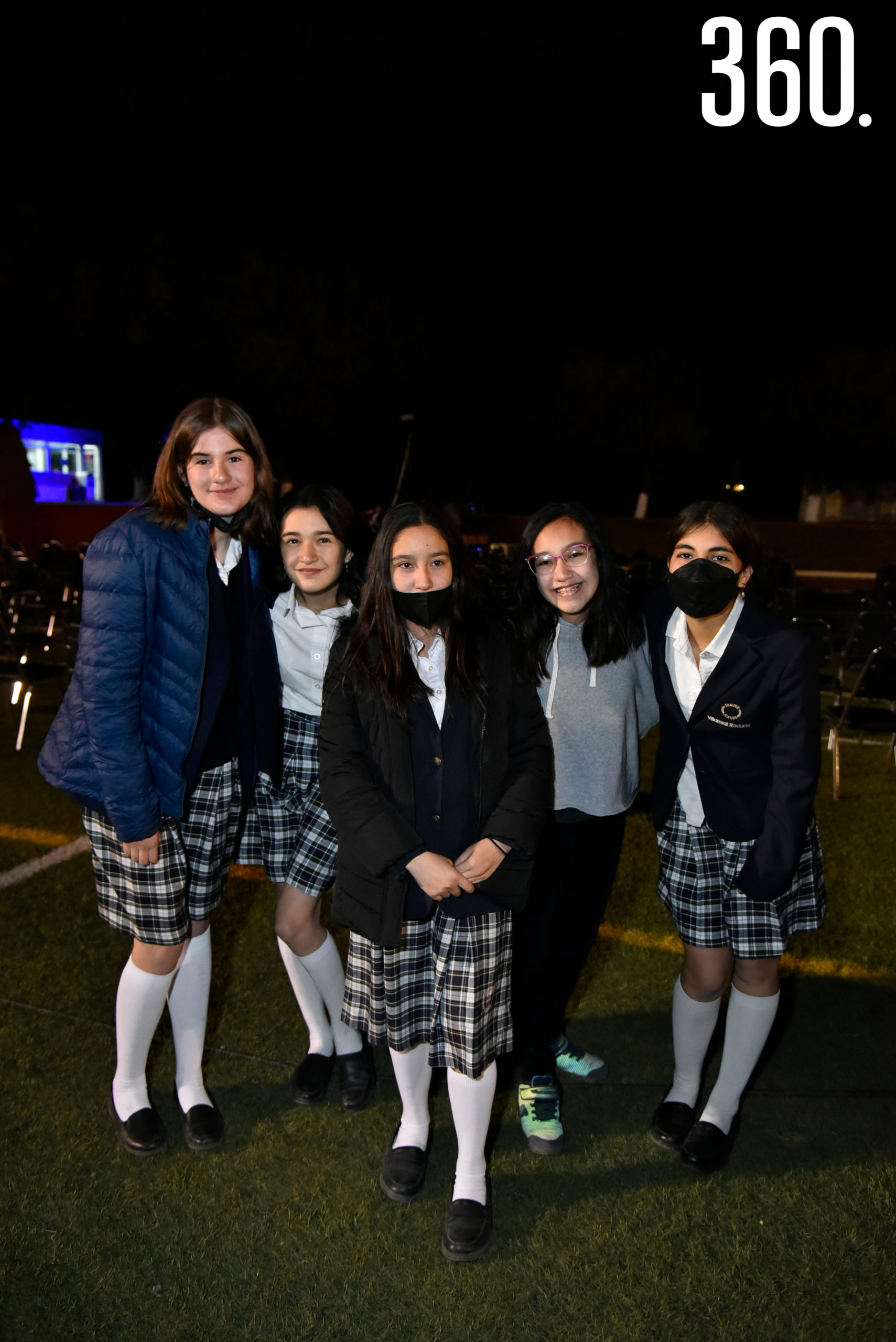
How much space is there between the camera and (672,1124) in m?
2.77

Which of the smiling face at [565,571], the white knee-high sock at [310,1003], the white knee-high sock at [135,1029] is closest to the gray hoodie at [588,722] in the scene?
the smiling face at [565,571]

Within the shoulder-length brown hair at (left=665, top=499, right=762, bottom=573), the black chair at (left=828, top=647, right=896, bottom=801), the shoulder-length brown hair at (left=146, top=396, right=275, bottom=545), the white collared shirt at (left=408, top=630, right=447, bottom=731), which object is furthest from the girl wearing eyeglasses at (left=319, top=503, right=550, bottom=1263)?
the black chair at (left=828, top=647, right=896, bottom=801)

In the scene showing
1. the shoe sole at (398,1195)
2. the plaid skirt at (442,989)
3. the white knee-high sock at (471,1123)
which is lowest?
the shoe sole at (398,1195)

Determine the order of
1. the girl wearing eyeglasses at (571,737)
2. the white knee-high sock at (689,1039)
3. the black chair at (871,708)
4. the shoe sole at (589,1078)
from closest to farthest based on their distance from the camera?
the girl wearing eyeglasses at (571,737), the white knee-high sock at (689,1039), the shoe sole at (589,1078), the black chair at (871,708)

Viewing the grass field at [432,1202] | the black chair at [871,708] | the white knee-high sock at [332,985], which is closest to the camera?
the grass field at [432,1202]

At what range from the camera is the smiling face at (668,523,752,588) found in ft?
7.98

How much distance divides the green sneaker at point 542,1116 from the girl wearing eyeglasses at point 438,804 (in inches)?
13.7

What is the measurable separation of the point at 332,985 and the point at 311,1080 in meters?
0.31

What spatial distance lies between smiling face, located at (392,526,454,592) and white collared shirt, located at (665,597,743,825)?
0.70m

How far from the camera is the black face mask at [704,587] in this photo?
7.91 feet

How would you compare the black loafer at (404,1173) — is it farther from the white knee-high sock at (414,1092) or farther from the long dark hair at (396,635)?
the long dark hair at (396,635)

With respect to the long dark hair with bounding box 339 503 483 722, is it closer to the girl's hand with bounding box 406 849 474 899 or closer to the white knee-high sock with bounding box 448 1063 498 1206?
the girl's hand with bounding box 406 849 474 899

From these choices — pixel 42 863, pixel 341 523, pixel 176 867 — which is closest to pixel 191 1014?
pixel 176 867

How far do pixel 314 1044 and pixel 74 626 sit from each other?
4750mm
